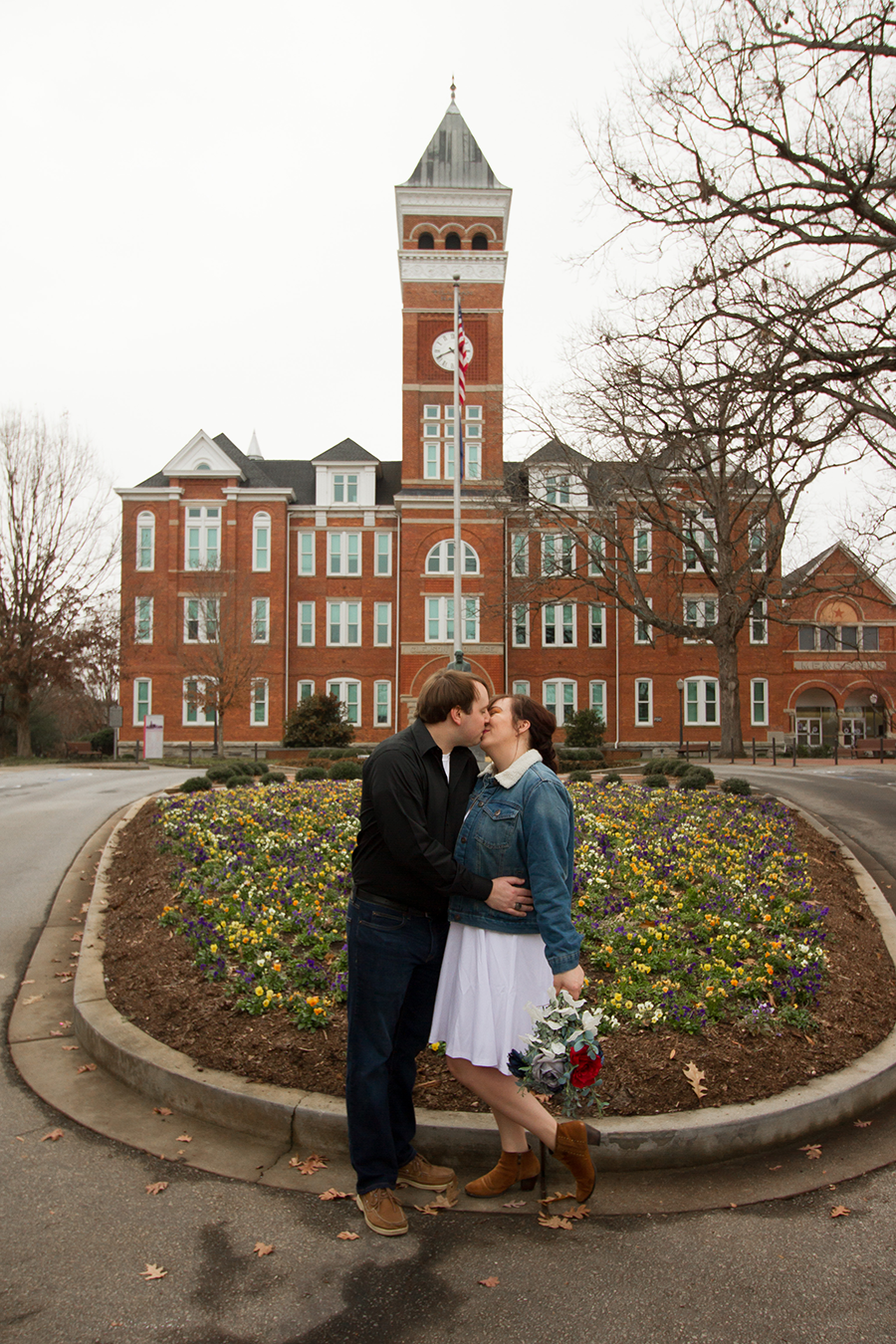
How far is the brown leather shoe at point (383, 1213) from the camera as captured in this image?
3484 mm

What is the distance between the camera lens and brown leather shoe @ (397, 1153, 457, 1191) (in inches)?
151

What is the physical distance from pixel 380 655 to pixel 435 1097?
42994mm

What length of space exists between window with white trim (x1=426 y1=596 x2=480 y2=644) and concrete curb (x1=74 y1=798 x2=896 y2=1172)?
1558 inches

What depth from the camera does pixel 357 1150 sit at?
3.64m

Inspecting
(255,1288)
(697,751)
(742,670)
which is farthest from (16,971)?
(742,670)

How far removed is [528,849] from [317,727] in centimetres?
3584

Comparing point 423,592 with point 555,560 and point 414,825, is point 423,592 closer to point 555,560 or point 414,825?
point 555,560

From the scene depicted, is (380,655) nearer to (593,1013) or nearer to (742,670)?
(742,670)

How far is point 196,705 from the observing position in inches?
1638

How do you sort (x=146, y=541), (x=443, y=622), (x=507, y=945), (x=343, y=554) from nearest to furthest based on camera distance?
(x=507, y=945)
(x=443, y=622)
(x=146, y=541)
(x=343, y=554)

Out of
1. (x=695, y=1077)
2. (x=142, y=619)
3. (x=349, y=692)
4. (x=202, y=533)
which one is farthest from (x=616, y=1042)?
(x=202, y=533)

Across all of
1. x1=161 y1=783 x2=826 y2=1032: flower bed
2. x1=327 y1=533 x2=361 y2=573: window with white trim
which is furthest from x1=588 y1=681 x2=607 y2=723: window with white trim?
x1=161 y1=783 x2=826 y2=1032: flower bed

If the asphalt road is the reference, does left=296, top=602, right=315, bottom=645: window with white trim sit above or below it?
above

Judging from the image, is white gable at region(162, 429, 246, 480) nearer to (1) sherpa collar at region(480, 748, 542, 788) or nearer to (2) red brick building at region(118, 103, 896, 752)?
(2) red brick building at region(118, 103, 896, 752)
